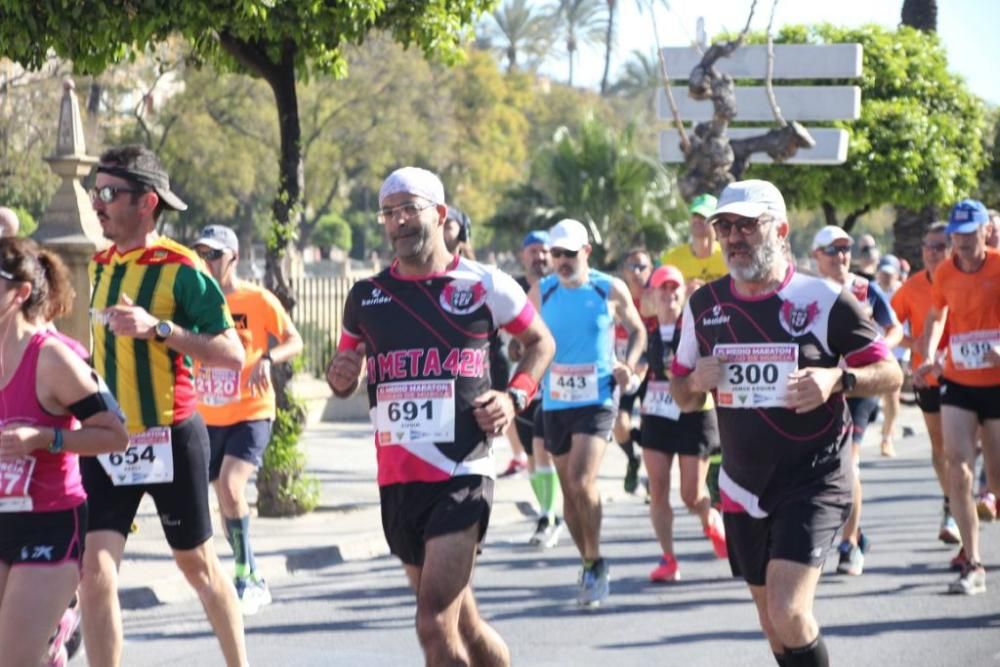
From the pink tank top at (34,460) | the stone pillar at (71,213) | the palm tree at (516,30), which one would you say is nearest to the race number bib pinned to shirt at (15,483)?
the pink tank top at (34,460)

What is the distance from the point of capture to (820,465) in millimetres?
6168

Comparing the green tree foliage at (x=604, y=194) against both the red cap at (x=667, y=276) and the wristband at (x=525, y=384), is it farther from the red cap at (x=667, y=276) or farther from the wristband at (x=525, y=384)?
the wristband at (x=525, y=384)

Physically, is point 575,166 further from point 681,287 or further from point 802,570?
point 802,570

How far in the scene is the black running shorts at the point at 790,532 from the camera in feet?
19.7

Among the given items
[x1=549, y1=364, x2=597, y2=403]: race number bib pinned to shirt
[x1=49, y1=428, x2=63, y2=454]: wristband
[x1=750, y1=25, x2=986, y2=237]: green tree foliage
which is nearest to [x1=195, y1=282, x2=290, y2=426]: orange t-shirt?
[x1=549, y1=364, x2=597, y2=403]: race number bib pinned to shirt

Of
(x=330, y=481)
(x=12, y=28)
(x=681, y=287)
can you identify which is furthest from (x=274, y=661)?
(x=330, y=481)

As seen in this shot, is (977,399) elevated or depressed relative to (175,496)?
depressed

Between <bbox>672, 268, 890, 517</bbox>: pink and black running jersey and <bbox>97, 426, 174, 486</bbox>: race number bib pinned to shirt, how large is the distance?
7.06ft

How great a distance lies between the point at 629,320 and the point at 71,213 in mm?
5619

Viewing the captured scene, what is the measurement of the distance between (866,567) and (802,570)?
519 centimetres

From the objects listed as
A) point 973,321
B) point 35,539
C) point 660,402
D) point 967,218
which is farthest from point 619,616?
point 35,539

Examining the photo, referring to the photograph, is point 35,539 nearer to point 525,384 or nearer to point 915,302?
point 525,384

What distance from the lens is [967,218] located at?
32.0 ft

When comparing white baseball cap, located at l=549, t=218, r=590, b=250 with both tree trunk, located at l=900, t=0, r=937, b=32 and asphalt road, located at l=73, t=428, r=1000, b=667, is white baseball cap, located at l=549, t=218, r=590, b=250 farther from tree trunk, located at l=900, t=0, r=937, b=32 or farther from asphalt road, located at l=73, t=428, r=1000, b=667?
tree trunk, located at l=900, t=0, r=937, b=32
